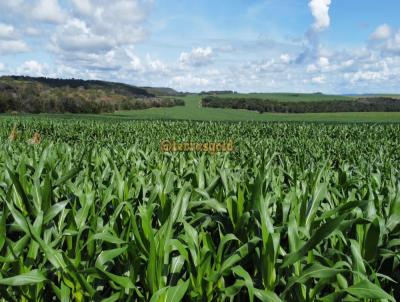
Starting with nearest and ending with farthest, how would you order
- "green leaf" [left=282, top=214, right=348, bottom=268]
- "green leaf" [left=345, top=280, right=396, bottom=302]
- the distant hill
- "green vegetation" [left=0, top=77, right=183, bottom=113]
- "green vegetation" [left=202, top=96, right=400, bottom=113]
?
"green leaf" [left=345, top=280, right=396, bottom=302] < "green leaf" [left=282, top=214, right=348, bottom=268] < "green vegetation" [left=0, top=77, right=183, bottom=113] < "green vegetation" [left=202, top=96, right=400, bottom=113] < the distant hill

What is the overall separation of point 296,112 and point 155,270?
85.7m

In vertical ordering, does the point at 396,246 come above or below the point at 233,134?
above

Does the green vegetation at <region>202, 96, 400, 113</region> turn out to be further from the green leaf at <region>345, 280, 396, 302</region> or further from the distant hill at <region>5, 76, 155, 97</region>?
the green leaf at <region>345, 280, 396, 302</region>

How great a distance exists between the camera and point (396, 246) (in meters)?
2.41

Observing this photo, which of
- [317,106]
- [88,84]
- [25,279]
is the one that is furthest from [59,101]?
[25,279]

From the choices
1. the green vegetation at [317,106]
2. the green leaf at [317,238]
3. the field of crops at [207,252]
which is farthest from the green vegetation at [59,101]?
the green leaf at [317,238]

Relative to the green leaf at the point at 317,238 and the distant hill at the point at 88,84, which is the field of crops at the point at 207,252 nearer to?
the green leaf at the point at 317,238

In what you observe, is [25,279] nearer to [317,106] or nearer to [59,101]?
[59,101]

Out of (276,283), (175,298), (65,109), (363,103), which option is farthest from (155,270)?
(363,103)

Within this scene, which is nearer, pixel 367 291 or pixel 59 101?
pixel 367 291

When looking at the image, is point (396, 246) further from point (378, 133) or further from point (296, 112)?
point (296, 112)

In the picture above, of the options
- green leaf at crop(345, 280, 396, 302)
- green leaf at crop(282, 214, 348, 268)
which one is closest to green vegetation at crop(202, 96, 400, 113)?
green leaf at crop(282, 214, 348, 268)

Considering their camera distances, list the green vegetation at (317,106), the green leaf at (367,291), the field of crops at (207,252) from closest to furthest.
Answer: the green leaf at (367,291) → the field of crops at (207,252) → the green vegetation at (317,106)

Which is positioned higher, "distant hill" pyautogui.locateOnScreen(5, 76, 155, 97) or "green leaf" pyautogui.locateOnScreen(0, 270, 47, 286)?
"distant hill" pyautogui.locateOnScreen(5, 76, 155, 97)
